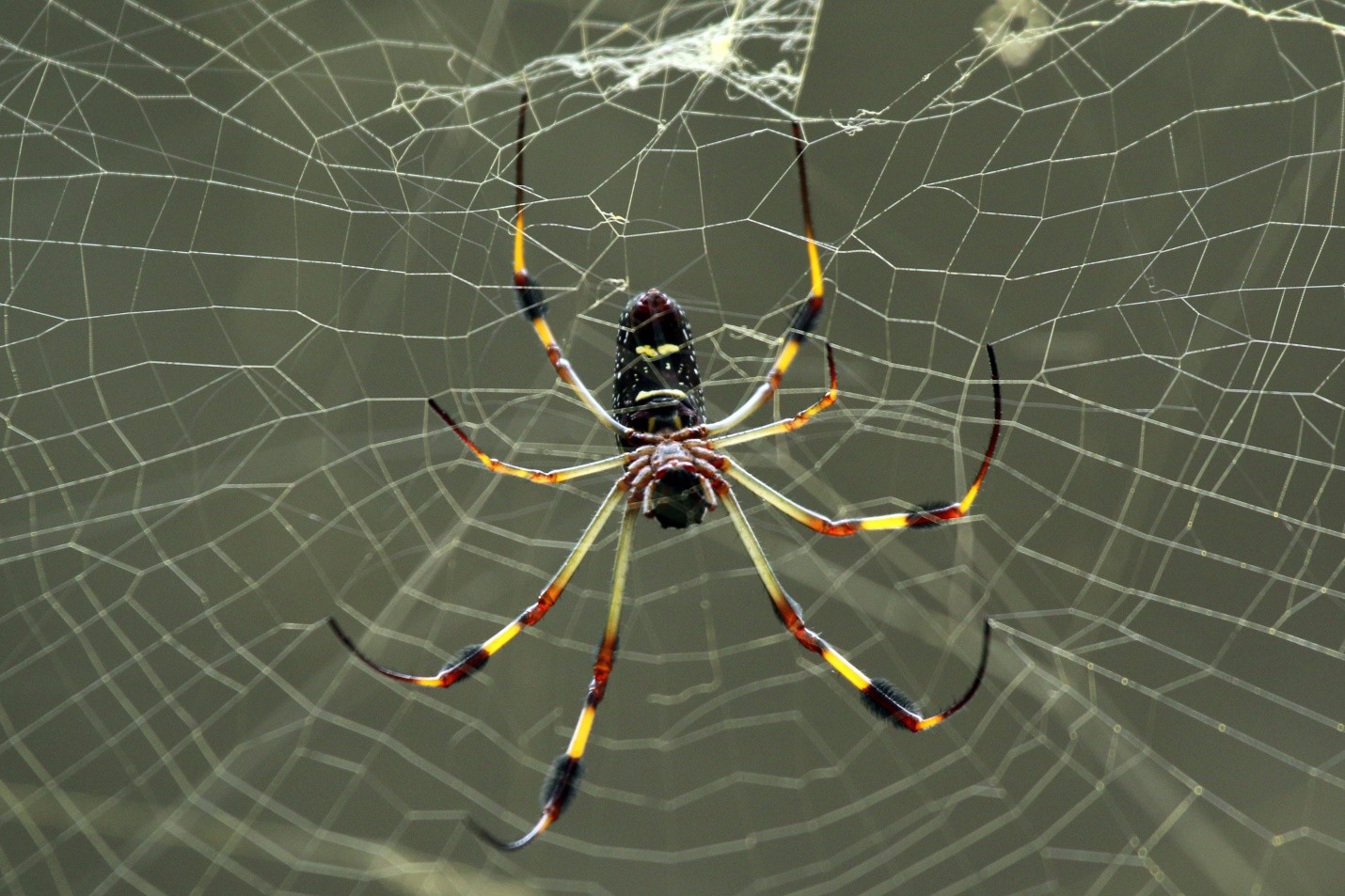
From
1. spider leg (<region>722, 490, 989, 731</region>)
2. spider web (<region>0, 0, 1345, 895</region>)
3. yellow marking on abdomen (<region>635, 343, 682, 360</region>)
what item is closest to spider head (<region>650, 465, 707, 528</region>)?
spider leg (<region>722, 490, 989, 731</region>)

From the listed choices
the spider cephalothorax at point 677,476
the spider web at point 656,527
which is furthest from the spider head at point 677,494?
the spider web at point 656,527

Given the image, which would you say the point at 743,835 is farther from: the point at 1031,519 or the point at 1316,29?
the point at 1316,29

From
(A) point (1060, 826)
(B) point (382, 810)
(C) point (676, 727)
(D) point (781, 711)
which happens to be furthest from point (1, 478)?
(A) point (1060, 826)

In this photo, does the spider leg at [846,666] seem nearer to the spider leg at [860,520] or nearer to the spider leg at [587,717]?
the spider leg at [860,520]

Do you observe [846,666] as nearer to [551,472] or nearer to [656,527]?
[551,472]

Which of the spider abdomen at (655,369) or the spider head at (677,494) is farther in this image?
the spider head at (677,494)

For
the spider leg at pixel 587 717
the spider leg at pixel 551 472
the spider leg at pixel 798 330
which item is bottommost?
the spider leg at pixel 587 717

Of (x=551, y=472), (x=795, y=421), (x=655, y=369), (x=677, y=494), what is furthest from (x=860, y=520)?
(x=551, y=472)
